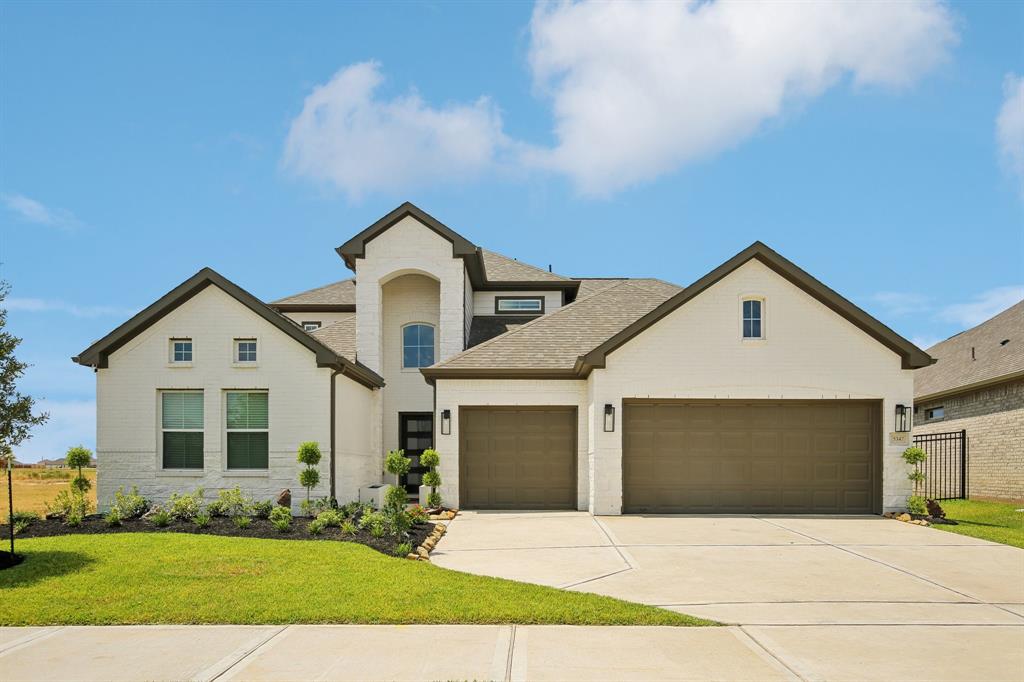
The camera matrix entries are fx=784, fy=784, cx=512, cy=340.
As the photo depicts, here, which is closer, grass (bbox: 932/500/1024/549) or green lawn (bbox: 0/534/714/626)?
green lawn (bbox: 0/534/714/626)

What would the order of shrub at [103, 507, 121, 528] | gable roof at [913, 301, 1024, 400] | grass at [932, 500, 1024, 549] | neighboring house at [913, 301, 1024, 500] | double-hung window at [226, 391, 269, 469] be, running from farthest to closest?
gable roof at [913, 301, 1024, 400]
neighboring house at [913, 301, 1024, 500]
double-hung window at [226, 391, 269, 469]
grass at [932, 500, 1024, 549]
shrub at [103, 507, 121, 528]

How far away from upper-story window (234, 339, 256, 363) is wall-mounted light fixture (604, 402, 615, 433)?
802 centimetres

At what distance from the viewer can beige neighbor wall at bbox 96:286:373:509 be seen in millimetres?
17203

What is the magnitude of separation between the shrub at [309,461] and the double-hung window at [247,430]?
142 centimetres

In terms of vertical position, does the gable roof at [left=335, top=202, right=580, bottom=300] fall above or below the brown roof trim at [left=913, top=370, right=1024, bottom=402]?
above

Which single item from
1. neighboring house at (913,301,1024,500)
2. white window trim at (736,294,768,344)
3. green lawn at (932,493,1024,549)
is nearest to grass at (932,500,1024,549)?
green lawn at (932,493,1024,549)

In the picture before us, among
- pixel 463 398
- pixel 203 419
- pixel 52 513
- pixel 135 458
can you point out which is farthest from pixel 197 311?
pixel 463 398

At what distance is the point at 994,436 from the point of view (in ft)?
75.0

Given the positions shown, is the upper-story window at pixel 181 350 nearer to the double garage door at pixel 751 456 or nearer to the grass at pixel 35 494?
the grass at pixel 35 494

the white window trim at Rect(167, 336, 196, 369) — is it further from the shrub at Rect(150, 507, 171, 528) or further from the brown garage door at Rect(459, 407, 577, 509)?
the brown garage door at Rect(459, 407, 577, 509)

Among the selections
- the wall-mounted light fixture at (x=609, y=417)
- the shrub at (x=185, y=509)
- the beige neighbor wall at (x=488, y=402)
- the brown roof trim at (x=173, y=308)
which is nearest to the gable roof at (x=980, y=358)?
the wall-mounted light fixture at (x=609, y=417)

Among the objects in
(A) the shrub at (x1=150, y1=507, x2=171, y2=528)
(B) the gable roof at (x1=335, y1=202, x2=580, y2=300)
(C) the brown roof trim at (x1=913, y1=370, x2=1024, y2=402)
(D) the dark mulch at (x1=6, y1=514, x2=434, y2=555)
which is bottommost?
(D) the dark mulch at (x1=6, y1=514, x2=434, y2=555)

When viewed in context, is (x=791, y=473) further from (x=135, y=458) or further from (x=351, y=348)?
(x=135, y=458)

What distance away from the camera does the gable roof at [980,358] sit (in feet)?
74.8
